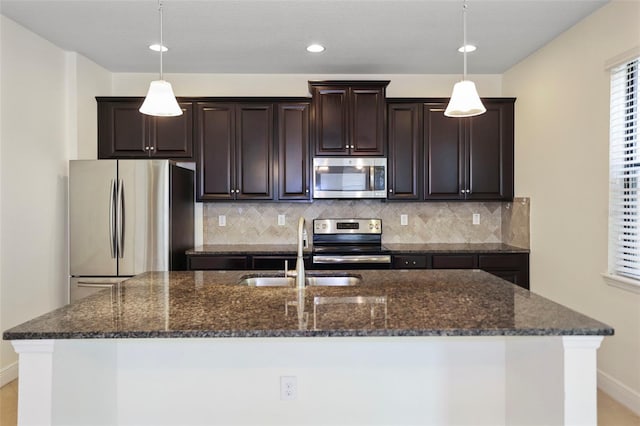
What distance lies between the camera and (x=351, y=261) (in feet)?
12.0

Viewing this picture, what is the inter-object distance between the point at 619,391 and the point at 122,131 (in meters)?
4.53

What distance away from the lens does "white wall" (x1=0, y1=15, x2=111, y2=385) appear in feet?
9.74

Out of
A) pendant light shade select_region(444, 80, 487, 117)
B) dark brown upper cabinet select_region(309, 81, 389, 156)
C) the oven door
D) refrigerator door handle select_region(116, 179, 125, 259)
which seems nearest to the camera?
pendant light shade select_region(444, 80, 487, 117)

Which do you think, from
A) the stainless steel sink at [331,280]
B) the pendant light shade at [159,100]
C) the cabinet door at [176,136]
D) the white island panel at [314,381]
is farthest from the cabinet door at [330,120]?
the white island panel at [314,381]

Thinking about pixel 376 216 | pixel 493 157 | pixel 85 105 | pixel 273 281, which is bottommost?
pixel 273 281

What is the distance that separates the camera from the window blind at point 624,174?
8.34 ft

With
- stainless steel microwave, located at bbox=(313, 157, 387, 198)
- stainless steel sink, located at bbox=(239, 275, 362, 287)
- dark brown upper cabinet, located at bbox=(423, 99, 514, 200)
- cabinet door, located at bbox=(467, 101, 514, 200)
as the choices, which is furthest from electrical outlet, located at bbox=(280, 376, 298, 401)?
cabinet door, located at bbox=(467, 101, 514, 200)

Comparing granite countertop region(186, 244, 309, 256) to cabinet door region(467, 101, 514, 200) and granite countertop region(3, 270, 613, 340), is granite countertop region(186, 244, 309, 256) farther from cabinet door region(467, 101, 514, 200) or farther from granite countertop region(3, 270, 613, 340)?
cabinet door region(467, 101, 514, 200)

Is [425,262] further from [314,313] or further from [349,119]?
[314,313]

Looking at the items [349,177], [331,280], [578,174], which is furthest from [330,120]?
[578,174]

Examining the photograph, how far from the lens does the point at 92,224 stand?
339cm

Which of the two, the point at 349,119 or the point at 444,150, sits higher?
the point at 349,119

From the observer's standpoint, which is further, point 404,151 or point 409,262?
point 404,151

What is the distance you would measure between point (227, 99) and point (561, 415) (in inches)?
140
